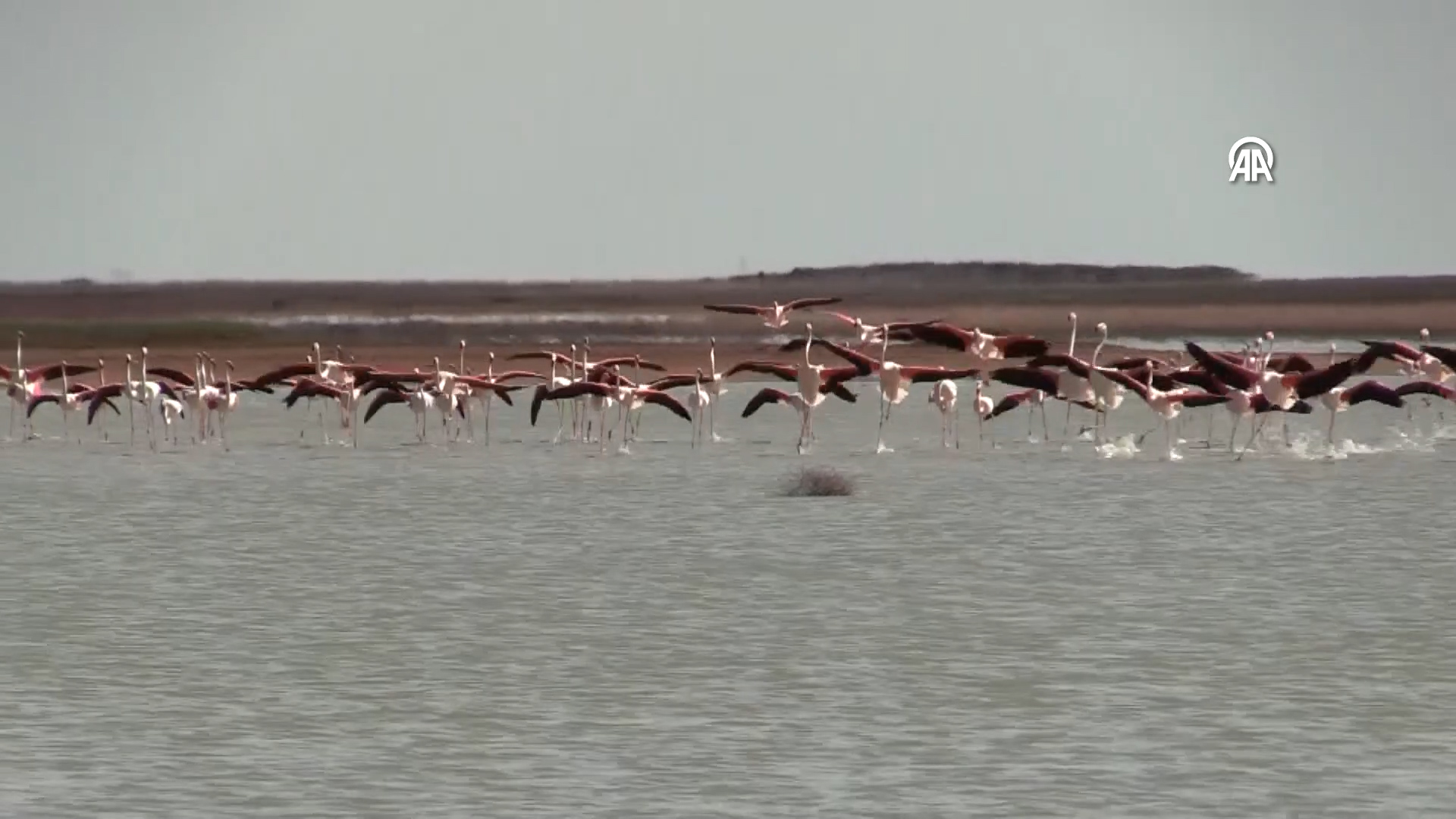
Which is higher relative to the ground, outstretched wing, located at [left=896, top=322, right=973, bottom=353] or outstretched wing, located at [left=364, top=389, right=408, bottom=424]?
outstretched wing, located at [left=896, top=322, right=973, bottom=353]

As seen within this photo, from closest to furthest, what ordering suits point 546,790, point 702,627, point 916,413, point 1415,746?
point 546,790
point 1415,746
point 702,627
point 916,413

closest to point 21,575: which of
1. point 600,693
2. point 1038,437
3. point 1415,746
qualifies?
point 600,693

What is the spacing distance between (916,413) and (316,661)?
3340 centimetres

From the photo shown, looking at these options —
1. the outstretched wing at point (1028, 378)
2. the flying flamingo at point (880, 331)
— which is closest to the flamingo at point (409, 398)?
the flying flamingo at point (880, 331)

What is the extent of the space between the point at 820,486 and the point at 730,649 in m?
11.0

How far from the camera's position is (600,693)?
485 inches

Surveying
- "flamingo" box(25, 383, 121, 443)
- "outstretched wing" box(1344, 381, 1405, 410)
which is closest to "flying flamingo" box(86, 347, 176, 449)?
"flamingo" box(25, 383, 121, 443)

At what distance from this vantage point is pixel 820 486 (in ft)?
81.6

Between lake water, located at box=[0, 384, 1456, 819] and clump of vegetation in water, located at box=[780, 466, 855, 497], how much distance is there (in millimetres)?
319

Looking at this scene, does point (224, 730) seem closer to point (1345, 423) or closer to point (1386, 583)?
point (1386, 583)

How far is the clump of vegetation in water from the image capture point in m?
24.8

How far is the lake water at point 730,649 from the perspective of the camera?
1020cm

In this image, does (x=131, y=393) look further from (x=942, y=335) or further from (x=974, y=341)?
(x=942, y=335)

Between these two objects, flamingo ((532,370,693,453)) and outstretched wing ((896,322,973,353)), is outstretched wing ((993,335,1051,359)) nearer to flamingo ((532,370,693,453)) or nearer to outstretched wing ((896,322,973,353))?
outstretched wing ((896,322,973,353))
